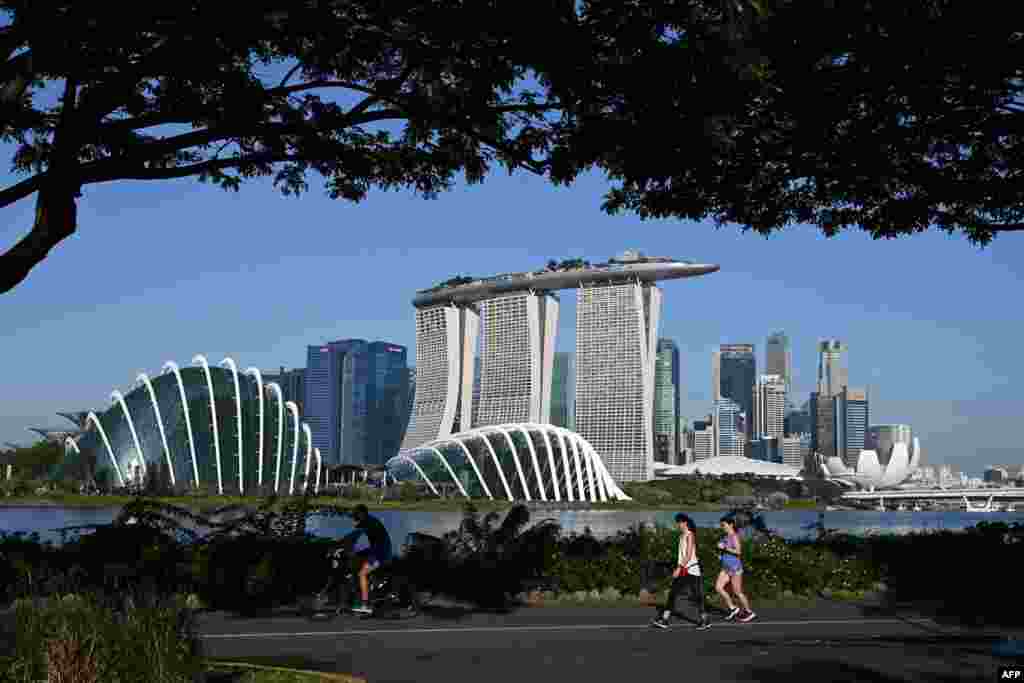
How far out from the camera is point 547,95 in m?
10.5

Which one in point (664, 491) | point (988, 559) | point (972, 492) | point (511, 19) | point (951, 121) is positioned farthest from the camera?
point (972, 492)

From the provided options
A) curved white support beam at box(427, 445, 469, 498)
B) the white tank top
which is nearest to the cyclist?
the white tank top

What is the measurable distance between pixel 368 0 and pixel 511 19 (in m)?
1.29

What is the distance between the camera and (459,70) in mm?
10047

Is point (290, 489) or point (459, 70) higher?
point (459, 70)

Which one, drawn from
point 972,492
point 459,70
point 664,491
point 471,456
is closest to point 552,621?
point 459,70

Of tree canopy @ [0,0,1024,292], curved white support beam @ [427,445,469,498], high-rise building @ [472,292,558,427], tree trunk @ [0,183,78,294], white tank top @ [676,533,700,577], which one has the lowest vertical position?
curved white support beam @ [427,445,469,498]

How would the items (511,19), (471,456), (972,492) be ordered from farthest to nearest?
(972,492) → (471,456) → (511,19)

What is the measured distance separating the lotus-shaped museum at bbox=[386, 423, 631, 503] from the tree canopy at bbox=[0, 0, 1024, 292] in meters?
113

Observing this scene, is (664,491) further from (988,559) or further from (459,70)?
(459,70)

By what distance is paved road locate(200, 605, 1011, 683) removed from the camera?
40.0ft

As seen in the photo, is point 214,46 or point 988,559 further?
point 988,559

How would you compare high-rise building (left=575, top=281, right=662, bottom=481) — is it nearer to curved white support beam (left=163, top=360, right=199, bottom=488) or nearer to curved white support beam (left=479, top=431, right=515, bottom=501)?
curved white support beam (left=479, top=431, right=515, bottom=501)

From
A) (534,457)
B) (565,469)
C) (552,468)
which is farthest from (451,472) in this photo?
(565,469)
